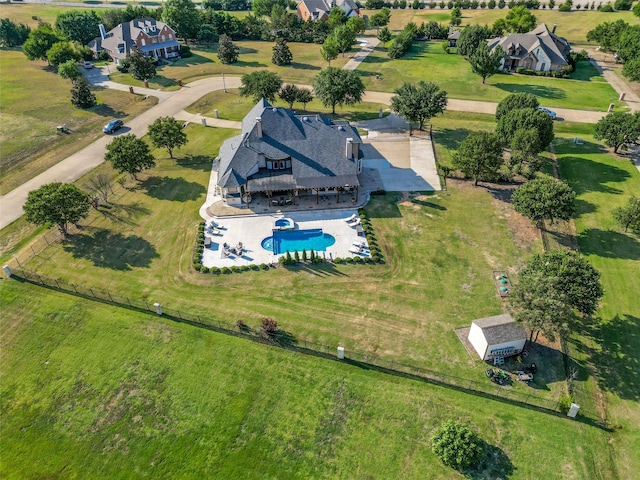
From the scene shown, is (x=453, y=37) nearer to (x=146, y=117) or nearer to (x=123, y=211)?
(x=146, y=117)

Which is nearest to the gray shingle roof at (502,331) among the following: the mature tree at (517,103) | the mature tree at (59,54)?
the mature tree at (517,103)

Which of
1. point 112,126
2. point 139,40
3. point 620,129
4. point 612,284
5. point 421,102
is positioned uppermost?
point 139,40

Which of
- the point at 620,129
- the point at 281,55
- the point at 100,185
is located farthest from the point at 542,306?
the point at 281,55

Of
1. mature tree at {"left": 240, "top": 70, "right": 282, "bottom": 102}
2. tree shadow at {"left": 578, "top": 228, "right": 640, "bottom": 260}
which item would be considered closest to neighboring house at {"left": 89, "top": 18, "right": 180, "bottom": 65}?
mature tree at {"left": 240, "top": 70, "right": 282, "bottom": 102}

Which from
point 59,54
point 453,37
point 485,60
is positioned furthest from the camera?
point 453,37

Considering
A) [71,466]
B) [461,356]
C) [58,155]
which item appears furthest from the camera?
[58,155]

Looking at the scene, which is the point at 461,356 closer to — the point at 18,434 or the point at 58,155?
the point at 18,434

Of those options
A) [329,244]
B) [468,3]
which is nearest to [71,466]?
[329,244]
